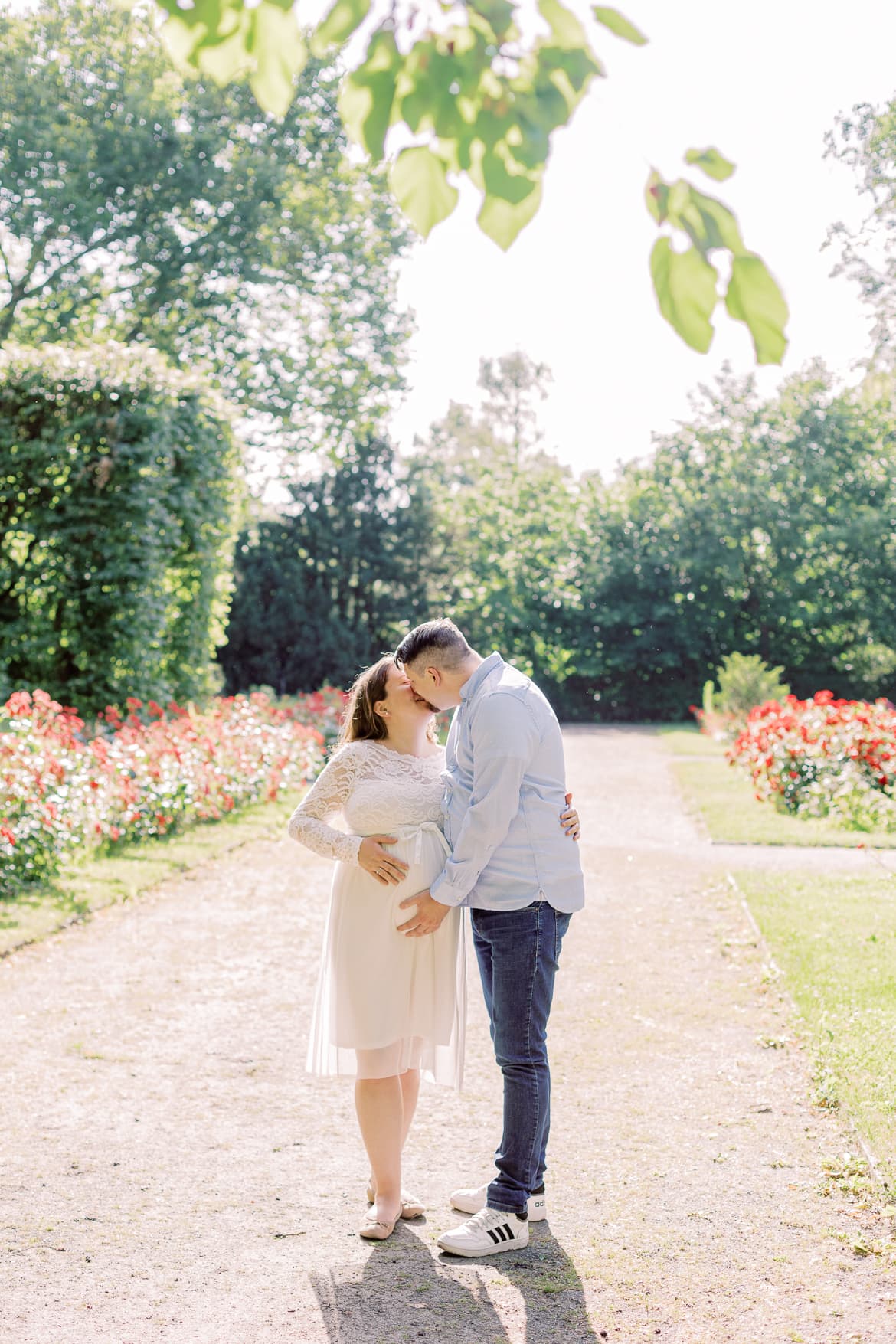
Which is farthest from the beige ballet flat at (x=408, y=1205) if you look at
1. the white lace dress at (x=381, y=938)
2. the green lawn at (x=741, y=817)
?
the green lawn at (x=741, y=817)

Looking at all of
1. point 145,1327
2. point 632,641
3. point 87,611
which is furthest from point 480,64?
point 632,641

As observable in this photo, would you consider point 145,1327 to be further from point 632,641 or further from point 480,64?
point 632,641

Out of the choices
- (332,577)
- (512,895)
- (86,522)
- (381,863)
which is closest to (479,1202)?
(512,895)

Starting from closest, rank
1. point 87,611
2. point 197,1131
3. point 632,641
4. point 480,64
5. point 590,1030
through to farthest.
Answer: point 480,64 → point 197,1131 → point 590,1030 → point 87,611 → point 632,641

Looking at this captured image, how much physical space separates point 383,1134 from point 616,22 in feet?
9.91

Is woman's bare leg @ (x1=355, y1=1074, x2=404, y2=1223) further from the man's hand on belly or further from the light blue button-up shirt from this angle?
the light blue button-up shirt

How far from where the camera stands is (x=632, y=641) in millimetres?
28344

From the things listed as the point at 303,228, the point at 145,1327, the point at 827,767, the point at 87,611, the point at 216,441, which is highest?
the point at 303,228

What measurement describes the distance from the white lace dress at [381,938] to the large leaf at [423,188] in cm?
197

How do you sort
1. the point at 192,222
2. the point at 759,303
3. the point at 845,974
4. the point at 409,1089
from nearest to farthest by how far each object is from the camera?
the point at 759,303 → the point at 409,1089 → the point at 845,974 → the point at 192,222

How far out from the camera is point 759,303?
185 cm

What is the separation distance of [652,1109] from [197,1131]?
1700mm

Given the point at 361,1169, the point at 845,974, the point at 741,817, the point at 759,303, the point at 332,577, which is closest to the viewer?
the point at 759,303

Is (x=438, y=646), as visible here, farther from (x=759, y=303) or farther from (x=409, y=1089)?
(x=759, y=303)
